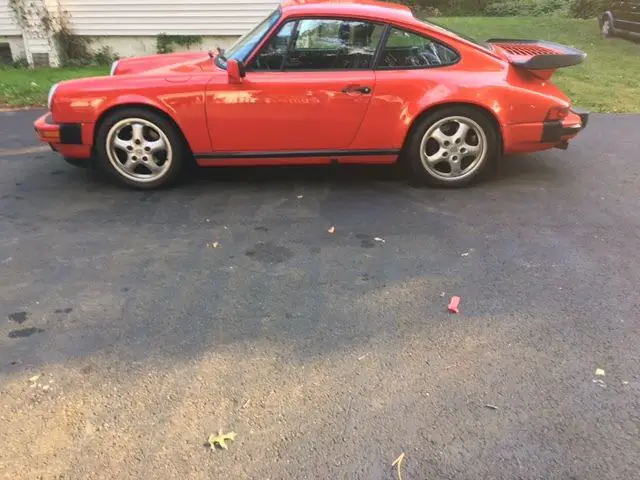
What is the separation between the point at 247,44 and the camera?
4.89m

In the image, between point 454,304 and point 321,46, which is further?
point 321,46

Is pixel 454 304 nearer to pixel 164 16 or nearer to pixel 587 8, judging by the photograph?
pixel 164 16

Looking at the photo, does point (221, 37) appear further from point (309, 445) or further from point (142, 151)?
Result: point (309, 445)

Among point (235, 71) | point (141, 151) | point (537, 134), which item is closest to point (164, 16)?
point (141, 151)

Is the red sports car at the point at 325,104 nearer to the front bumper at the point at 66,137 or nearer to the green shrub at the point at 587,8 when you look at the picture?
the front bumper at the point at 66,137

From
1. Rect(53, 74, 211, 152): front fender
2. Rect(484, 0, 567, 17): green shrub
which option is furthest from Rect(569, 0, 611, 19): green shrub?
Rect(53, 74, 211, 152): front fender

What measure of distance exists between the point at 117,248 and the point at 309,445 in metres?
2.23

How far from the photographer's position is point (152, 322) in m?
3.12

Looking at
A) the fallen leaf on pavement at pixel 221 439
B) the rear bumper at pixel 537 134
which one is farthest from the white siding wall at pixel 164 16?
the fallen leaf on pavement at pixel 221 439

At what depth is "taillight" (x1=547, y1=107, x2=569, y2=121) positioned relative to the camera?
484 centimetres

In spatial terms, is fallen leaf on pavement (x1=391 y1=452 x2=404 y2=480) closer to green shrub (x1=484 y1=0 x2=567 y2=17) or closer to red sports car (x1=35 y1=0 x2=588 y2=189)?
red sports car (x1=35 y1=0 x2=588 y2=189)

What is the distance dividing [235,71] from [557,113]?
2634 mm

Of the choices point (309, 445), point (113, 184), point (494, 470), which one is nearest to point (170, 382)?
point (309, 445)

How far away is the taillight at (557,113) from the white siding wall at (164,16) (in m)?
7.72
